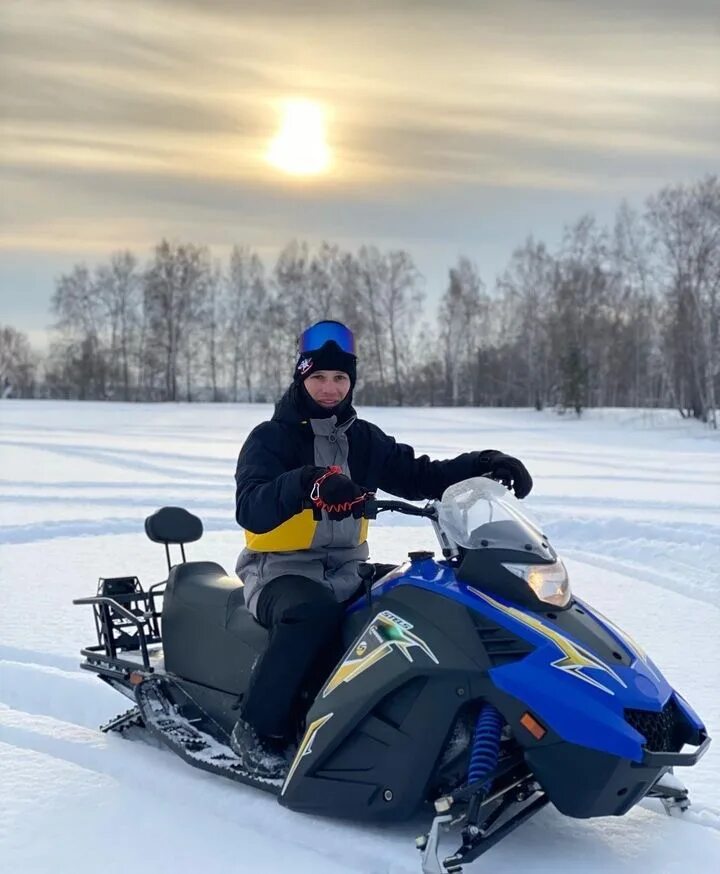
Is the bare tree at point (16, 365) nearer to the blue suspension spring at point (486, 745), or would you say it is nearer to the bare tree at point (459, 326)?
the bare tree at point (459, 326)

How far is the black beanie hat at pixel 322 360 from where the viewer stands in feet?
11.9

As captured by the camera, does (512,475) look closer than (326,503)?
No

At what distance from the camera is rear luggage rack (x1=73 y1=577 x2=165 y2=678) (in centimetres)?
424

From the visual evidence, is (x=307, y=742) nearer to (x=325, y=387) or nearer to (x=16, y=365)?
(x=325, y=387)

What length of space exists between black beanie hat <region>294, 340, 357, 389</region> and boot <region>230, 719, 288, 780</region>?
1275 mm

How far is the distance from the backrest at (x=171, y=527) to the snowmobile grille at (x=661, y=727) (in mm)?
2141

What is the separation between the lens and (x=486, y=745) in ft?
9.22

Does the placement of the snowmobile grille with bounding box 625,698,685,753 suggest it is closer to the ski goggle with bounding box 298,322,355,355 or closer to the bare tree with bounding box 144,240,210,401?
the ski goggle with bounding box 298,322,355,355

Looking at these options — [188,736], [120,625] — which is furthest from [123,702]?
[188,736]

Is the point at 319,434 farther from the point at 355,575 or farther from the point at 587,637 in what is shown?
the point at 587,637

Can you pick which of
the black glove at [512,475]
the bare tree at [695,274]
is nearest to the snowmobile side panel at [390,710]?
the black glove at [512,475]

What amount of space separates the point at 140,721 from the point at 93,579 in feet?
10.7

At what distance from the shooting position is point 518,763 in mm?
2934

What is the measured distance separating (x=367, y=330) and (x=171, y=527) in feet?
148
